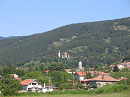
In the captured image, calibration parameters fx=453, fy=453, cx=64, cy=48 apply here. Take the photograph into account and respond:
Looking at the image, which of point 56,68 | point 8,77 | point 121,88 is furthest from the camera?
point 56,68

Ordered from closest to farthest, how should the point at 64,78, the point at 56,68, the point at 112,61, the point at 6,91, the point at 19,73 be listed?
the point at 6,91, the point at 64,78, the point at 19,73, the point at 56,68, the point at 112,61

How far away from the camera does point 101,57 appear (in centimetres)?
19488

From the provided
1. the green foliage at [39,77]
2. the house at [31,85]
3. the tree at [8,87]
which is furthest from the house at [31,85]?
the tree at [8,87]

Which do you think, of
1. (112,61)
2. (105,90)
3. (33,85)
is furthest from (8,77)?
(112,61)

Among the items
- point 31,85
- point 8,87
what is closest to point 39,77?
point 31,85

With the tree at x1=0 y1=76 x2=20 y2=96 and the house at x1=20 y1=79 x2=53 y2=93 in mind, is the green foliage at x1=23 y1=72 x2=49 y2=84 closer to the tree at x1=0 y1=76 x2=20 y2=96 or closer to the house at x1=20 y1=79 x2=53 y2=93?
the house at x1=20 y1=79 x2=53 y2=93

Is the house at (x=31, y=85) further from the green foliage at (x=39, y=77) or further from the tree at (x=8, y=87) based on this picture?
the tree at (x=8, y=87)

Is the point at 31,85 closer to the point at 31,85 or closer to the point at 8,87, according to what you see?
the point at 31,85

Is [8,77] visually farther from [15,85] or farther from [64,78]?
[64,78]

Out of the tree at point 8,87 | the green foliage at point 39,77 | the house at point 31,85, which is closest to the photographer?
the tree at point 8,87

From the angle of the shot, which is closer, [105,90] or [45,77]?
[105,90]

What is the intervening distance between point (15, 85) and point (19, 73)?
49.1m

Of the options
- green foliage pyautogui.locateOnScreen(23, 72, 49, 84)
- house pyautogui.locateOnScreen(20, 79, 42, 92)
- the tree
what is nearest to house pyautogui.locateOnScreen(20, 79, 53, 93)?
house pyautogui.locateOnScreen(20, 79, 42, 92)

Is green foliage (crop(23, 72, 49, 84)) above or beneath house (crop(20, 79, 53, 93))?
above
